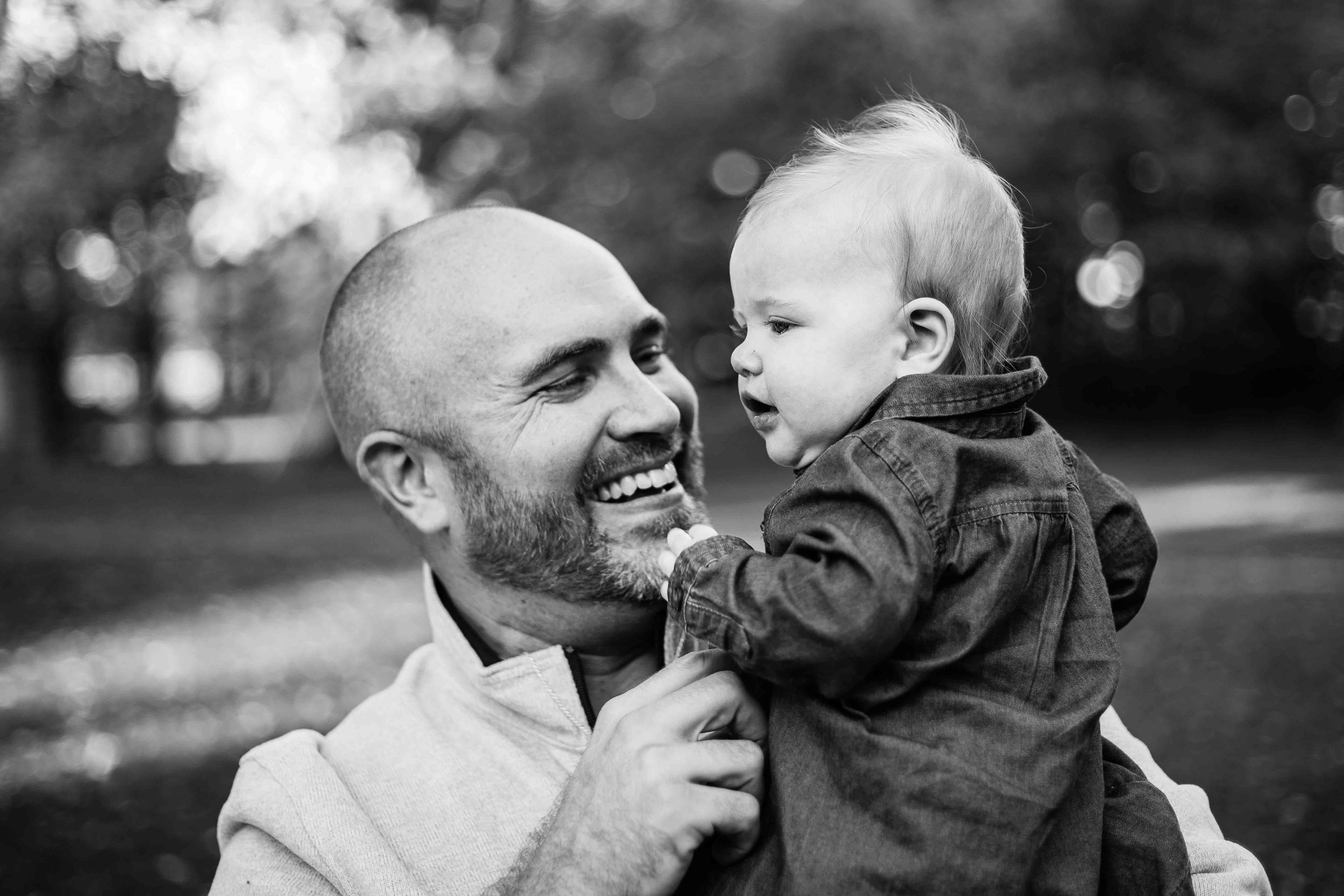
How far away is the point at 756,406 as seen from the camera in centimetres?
211

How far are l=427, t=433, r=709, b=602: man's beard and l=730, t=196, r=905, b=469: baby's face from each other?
0.59m

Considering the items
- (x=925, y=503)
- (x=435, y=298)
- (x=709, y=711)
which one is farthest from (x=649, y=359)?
(x=925, y=503)

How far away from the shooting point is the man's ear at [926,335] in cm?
193

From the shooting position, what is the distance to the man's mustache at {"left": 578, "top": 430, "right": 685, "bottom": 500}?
2.61 meters

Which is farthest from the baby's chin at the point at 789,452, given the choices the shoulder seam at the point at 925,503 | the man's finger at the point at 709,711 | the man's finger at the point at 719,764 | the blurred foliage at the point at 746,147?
the blurred foliage at the point at 746,147

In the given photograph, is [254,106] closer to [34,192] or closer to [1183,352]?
[34,192]

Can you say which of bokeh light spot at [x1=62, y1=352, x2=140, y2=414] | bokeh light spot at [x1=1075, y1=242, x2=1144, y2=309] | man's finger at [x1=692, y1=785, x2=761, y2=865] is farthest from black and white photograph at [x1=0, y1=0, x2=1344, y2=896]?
bokeh light spot at [x1=62, y1=352, x2=140, y2=414]

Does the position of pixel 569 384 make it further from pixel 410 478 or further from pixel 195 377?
pixel 195 377

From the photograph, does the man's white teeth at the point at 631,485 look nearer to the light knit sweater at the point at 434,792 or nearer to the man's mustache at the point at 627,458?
the man's mustache at the point at 627,458

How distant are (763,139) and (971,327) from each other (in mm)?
19938

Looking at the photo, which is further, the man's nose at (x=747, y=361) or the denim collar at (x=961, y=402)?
the man's nose at (x=747, y=361)

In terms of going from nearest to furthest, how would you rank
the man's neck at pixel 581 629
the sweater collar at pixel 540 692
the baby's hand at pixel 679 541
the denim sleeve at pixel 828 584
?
the denim sleeve at pixel 828 584 → the baby's hand at pixel 679 541 → the sweater collar at pixel 540 692 → the man's neck at pixel 581 629

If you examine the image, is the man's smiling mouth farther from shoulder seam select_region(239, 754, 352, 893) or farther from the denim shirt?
shoulder seam select_region(239, 754, 352, 893)

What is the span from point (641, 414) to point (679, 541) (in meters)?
0.66
